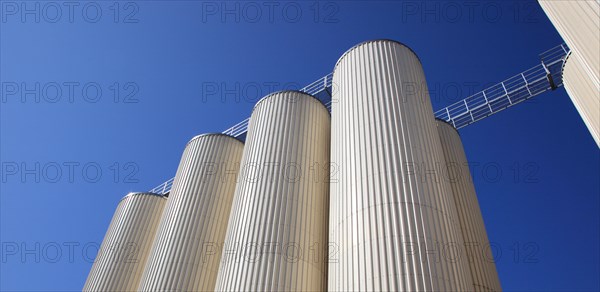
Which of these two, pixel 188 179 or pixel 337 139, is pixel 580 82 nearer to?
pixel 337 139

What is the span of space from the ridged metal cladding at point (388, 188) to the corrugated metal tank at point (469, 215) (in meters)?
2.24

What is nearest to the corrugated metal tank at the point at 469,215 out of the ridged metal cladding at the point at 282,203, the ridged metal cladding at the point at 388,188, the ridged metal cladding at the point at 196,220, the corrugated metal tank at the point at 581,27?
the ridged metal cladding at the point at 388,188

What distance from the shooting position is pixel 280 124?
Answer: 55.3ft

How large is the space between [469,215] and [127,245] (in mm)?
16751

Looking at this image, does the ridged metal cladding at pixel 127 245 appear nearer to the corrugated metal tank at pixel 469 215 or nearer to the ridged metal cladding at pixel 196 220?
the ridged metal cladding at pixel 196 220

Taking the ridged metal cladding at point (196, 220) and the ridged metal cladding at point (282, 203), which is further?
the ridged metal cladding at point (196, 220)

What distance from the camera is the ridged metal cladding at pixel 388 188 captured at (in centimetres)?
989

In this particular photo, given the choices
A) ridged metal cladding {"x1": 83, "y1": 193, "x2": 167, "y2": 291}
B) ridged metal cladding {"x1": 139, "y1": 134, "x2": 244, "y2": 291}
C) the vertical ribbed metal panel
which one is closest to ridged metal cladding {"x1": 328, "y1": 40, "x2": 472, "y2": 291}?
ridged metal cladding {"x1": 139, "y1": 134, "x2": 244, "y2": 291}

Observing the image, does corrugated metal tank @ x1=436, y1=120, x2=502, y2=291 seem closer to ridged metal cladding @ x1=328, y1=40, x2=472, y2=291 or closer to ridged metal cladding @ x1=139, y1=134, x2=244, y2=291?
ridged metal cladding @ x1=328, y1=40, x2=472, y2=291

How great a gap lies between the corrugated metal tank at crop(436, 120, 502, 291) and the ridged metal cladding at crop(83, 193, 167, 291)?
15.4 meters

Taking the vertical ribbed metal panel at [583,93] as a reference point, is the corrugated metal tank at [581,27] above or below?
below

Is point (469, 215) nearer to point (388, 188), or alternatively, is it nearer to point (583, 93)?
point (388, 188)

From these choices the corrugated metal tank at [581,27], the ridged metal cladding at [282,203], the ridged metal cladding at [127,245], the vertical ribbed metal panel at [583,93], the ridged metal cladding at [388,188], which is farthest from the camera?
the ridged metal cladding at [127,245]

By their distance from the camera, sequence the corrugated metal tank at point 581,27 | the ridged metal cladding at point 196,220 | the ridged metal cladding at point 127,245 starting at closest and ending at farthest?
the corrugated metal tank at point 581,27 < the ridged metal cladding at point 196,220 < the ridged metal cladding at point 127,245
